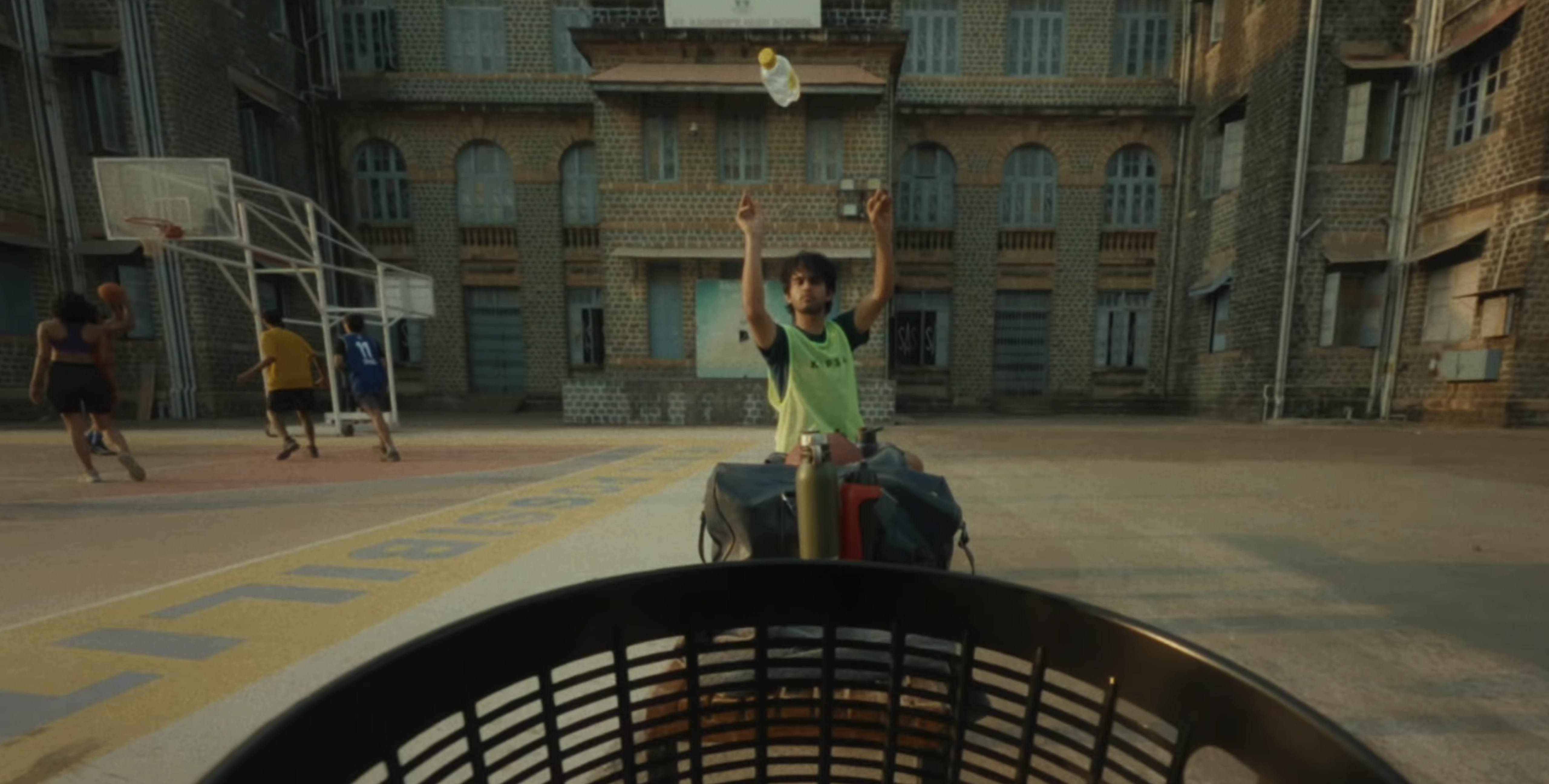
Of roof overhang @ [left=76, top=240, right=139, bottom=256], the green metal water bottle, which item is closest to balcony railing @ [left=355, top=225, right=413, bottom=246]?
roof overhang @ [left=76, top=240, right=139, bottom=256]

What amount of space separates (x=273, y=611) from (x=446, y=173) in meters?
14.6

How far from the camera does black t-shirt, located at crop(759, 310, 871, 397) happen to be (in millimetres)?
1988

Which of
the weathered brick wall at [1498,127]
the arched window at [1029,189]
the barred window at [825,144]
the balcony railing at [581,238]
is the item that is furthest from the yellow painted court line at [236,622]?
the weathered brick wall at [1498,127]

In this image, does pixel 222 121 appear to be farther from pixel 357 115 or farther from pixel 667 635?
pixel 667 635

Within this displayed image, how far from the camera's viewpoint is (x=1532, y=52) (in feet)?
27.3

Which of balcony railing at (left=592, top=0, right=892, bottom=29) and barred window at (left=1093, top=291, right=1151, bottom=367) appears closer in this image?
balcony railing at (left=592, top=0, right=892, bottom=29)

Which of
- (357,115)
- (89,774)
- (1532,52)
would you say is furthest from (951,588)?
(357,115)

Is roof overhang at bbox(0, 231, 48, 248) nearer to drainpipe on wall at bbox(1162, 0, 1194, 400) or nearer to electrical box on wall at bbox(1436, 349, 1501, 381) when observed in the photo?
drainpipe on wall at bbox(1162, 0, 1194, 400)

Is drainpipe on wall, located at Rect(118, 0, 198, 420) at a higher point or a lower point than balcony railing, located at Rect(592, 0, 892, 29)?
lower

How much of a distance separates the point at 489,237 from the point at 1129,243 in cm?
1567

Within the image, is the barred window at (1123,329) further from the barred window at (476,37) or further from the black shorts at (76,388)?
the black shorts at (76,388)

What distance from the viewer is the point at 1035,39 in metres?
13.9

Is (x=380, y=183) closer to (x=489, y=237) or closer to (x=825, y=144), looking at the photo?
(x=489, y=237)

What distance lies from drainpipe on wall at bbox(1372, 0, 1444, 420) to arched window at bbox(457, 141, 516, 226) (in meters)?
17.7
